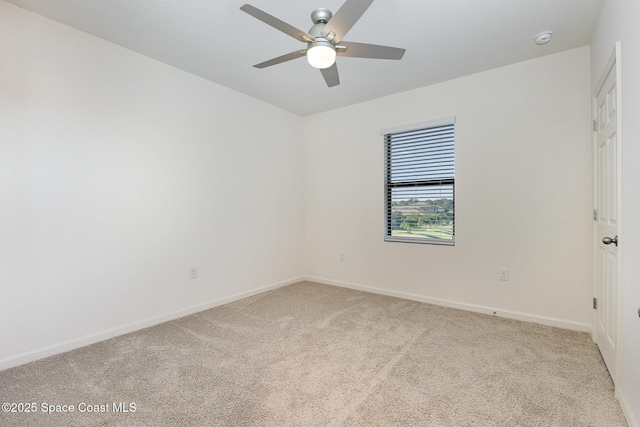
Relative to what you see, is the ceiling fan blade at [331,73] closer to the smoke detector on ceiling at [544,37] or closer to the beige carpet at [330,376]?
the smoke detector on ceiling at [544,37]

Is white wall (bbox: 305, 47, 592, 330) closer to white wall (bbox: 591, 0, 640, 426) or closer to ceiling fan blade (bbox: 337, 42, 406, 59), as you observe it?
white wall (bbox: 591, 0, 640, 426)

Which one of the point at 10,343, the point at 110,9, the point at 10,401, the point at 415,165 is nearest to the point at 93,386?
the point at 10,401

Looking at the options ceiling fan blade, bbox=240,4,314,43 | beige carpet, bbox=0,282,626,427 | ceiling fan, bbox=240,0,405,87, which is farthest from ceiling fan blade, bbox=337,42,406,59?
beige carpet, bbox=0,282,626,427

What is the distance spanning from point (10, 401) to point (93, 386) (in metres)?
0.39

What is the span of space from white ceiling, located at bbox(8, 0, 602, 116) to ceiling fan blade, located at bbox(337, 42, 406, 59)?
0.37 m

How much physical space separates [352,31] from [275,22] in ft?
3.15

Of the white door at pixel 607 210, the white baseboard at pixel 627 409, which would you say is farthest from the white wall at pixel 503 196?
the white baseboard at pixel 627 409

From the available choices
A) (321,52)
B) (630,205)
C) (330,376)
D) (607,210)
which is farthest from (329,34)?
(607,210)

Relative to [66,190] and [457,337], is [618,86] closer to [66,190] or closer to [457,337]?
[457,337]

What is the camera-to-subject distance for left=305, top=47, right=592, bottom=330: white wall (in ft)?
8.83

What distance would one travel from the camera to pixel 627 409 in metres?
1.54

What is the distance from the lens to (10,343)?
6.93 feet

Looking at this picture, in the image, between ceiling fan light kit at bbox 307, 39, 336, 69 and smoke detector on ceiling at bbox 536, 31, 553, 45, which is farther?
smoke detector on ceiling at bbox 536, 31, 553, 45

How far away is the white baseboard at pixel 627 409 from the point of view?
144 cm
